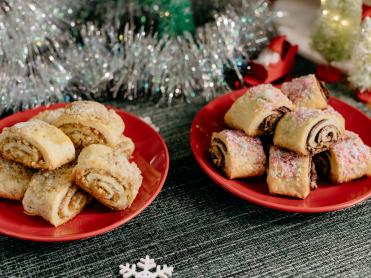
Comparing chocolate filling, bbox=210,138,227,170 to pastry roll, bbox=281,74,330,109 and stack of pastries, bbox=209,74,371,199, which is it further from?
pastry roll, bbox=281,74,330,109

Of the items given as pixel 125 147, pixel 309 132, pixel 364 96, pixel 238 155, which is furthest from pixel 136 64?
pixel 364 96

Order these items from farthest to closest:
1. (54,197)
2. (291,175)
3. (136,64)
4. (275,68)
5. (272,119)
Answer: (275,68), (136,64), (272,119), (291,175), (54,197)

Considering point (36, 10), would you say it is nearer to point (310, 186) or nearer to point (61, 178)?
point (61, 178)

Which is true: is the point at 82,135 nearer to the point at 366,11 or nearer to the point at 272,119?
the point at 272,119

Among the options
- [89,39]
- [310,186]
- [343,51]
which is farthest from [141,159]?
[343,51]

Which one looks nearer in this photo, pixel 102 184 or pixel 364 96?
pixel 102 184
